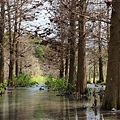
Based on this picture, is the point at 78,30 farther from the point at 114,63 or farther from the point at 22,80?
the point at 22,80

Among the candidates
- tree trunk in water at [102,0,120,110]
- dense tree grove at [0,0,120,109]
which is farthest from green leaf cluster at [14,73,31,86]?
tree trunk in water at [102,0,120,110]

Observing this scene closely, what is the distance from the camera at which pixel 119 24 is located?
1286 cm

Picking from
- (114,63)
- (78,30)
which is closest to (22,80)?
(78,30)

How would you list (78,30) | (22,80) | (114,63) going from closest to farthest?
(114,63)
(78,30)
(22,80)

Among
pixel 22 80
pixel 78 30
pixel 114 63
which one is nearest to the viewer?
pixel 114 63

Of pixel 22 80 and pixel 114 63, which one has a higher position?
pixel 114 63

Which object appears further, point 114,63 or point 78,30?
point 78,30

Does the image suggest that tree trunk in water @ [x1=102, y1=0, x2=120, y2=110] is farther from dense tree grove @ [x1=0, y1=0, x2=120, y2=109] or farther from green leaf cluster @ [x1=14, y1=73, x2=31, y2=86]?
green leaf cluster @ [x1=14, y1=73, x2=31, y2=86]

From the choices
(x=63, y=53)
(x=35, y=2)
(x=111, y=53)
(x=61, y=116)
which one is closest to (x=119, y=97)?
(x=111, y=53)

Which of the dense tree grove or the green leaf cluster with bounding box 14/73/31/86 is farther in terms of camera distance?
the green leaf cluster with bounding box 14/73/31/86

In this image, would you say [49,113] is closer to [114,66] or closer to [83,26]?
[114,66]

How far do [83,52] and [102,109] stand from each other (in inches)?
322

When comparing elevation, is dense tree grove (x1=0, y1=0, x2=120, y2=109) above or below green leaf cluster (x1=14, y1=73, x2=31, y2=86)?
above

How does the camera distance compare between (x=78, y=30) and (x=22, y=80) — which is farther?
(x=22, y=80)
